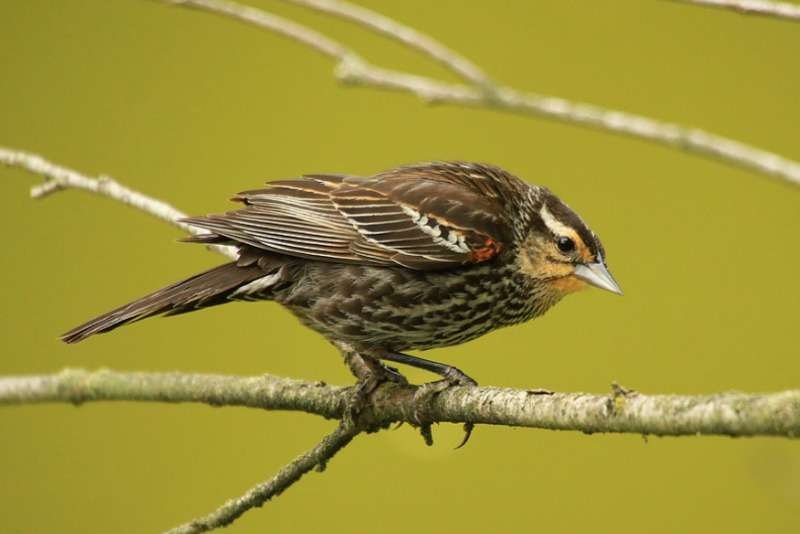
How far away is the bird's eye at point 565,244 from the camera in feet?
11.8

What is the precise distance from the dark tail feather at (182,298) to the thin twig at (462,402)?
142 mm

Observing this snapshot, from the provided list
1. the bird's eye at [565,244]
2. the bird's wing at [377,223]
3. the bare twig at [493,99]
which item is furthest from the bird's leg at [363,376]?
the bare twig at [493,99]

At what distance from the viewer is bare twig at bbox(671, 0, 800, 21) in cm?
178

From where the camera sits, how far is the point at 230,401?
3.17m

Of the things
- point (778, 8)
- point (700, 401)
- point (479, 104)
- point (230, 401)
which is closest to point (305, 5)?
point (479, 104)

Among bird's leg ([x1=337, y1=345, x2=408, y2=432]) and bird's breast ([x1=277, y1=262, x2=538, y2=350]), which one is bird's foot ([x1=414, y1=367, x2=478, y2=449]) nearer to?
bird's leg ([x1=337, y1=345, x2=408, y2=432])

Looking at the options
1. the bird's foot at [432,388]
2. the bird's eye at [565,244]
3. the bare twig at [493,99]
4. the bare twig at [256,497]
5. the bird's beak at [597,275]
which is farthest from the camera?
the bird's eye at [565,244]

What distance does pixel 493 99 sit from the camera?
1.79 meters

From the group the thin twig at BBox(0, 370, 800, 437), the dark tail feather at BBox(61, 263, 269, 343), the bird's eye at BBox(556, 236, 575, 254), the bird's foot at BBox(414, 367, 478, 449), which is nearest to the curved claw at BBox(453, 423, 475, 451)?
the bird's foot at BBox(414, 367, 478, 449)

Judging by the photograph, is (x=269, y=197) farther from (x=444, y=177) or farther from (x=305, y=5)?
(x=305, y=5)

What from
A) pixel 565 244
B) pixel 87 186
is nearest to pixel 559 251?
pixel 565 244

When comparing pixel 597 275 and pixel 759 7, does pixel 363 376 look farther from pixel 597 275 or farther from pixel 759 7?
pixel 759 7

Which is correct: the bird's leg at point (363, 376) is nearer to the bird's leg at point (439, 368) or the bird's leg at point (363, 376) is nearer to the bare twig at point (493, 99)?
the bird's leg at point (439, 368)

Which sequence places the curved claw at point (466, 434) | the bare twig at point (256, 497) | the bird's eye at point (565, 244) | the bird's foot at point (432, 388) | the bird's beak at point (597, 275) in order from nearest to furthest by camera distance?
the bare twig at point (256, 497) < the bird's foot at point (432, 388) < the curved claw at point (466, 434) < the bird's beak at point (597, 275) < the bird's eye at point (565, 244)
